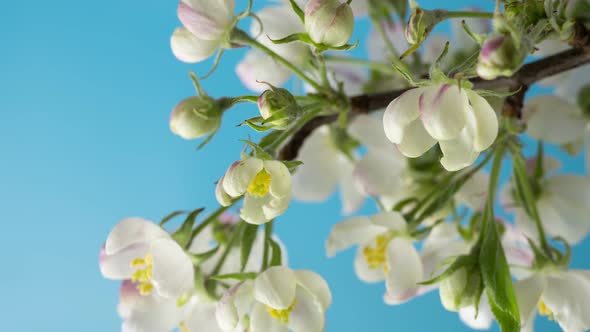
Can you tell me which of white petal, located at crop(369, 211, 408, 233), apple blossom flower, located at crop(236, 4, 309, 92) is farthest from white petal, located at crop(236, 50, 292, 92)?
white petal, located at crop(369, 211, 408, 233)

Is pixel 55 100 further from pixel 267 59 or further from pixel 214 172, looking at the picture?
pixel 267 59

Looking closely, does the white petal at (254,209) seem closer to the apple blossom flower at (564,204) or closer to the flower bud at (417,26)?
the flower bud at (417,26)

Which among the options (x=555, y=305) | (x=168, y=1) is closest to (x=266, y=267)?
(x=555, y=305)

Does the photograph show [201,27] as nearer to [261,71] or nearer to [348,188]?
[261,71]

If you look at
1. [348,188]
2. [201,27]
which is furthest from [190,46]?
[348,188]

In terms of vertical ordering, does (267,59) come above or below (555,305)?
above
